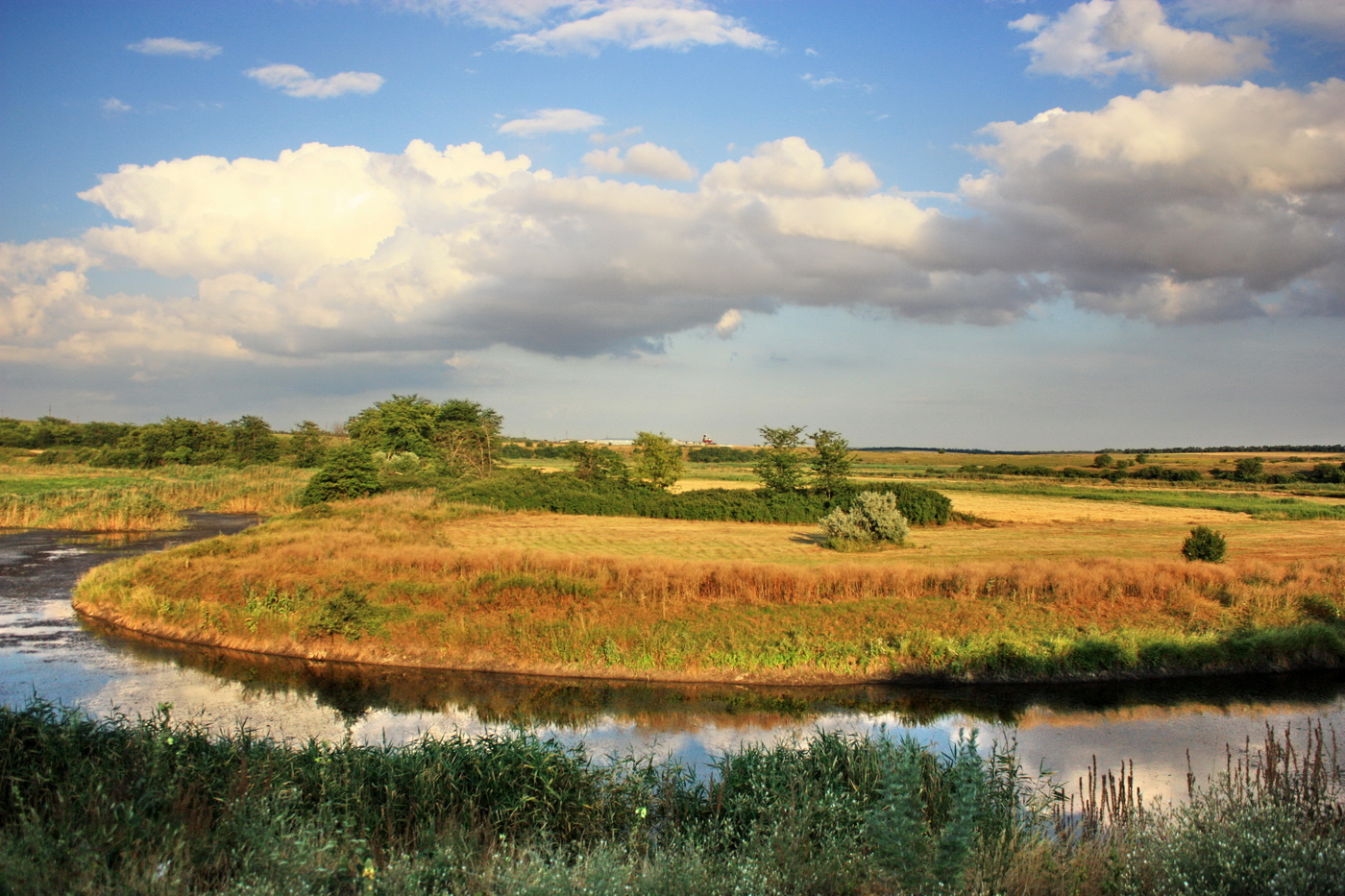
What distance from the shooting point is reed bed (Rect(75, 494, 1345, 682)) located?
52.4 feet

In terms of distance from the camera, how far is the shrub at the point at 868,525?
3009 centimetres

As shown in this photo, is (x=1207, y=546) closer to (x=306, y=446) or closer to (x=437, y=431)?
(x=437, y=431)

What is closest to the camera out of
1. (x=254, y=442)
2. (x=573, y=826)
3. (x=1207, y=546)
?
(x=573, y=826)

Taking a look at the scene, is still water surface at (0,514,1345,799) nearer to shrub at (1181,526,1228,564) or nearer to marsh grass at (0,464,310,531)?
shrub at (1181,526,1228,564)

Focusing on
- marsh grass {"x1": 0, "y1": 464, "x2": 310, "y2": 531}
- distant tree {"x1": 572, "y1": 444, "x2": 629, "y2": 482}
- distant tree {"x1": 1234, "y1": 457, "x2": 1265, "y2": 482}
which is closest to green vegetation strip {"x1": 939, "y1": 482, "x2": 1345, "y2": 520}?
distant tree {"x1": 1234, "y1": 457, "x2": 1265, "y2": 482}

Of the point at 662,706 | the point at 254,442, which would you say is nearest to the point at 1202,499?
the point at 662,706

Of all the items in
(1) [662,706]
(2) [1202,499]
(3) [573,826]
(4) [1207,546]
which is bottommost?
(1) [662,706]

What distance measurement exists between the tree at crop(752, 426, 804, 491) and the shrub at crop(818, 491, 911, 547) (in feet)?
35.5

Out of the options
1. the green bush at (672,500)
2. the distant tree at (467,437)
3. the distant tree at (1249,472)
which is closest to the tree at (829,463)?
the green bush at (672,500)

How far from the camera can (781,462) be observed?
4203 cm

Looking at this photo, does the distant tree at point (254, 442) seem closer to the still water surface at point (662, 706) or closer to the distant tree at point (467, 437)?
the distant tree at point (467, 437)

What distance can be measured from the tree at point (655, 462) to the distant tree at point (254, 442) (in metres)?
45.7

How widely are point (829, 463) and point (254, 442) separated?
204 ft

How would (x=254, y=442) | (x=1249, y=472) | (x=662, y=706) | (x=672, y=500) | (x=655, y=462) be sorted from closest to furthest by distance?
(x=662, y=706) < (x=672, y=500) < (x=655, y=462) < (x=254, y=442) < (x=1249, y=472)
